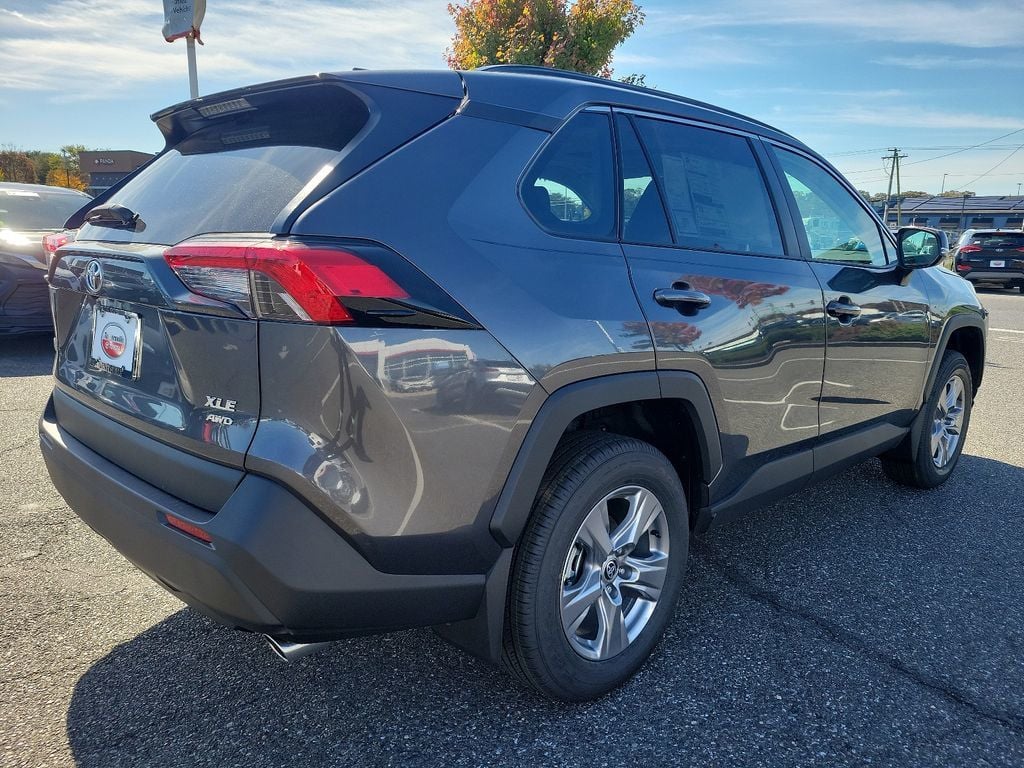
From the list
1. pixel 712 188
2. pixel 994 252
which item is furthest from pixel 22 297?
pixel 994 252

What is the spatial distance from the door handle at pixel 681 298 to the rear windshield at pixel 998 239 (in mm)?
18904

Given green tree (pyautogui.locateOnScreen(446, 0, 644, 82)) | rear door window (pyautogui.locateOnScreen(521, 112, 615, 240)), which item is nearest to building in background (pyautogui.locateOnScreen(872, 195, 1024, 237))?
green tree (pyautogui.locateOnScreen(446, 0, 644, 82))

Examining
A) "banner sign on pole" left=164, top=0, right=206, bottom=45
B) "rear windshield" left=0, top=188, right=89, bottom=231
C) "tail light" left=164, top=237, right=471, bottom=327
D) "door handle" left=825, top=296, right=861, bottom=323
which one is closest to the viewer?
"tail light" left=164, top=237, right=471, bottom=327

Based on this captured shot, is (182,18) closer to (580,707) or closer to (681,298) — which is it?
(681,298)

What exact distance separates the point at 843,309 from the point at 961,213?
7679cm

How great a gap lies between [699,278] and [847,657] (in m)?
1.37

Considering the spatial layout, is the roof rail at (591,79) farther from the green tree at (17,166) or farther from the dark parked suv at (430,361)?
the green tree at (17,166)

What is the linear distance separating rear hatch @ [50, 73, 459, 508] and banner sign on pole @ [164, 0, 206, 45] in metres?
7.15

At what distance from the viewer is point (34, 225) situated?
7.58 meters

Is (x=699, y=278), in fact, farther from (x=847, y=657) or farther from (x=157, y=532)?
(x=157, y=532)

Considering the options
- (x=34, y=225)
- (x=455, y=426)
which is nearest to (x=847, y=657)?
(x=455, y=426)

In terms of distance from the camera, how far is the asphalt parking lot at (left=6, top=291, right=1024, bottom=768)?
6.82 ft

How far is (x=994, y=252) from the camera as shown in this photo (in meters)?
17.8

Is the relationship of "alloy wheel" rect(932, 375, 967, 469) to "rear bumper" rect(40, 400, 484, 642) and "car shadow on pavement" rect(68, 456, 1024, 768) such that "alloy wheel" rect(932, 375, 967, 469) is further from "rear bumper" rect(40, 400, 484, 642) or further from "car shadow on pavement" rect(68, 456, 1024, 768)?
"rear bumper" rect(40, 400, 484, 642)
